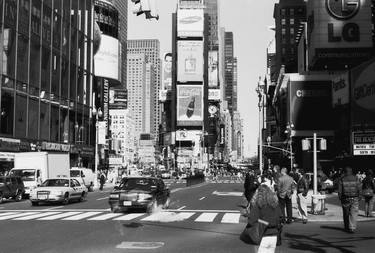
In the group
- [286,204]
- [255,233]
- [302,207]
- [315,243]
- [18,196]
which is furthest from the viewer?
[18,196]

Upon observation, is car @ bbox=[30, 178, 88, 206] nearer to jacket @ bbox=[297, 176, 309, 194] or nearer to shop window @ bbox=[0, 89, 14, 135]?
jacket @ bbox=[297, 176, 309, 194]

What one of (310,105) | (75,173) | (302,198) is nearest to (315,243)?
(302,198)

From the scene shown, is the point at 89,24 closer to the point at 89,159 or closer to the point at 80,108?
the point at 80,108

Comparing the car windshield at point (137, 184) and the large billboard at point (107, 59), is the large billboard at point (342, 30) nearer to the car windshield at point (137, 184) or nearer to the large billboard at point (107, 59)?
the large billboard at point (107, 59)

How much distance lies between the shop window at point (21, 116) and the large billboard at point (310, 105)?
54.0 m

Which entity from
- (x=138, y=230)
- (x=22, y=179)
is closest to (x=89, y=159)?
(x=22, y=179)

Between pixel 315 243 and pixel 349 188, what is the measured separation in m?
2.92

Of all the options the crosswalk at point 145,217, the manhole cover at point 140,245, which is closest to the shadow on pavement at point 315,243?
the manhole cover at point 140,245

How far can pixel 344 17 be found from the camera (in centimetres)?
9638

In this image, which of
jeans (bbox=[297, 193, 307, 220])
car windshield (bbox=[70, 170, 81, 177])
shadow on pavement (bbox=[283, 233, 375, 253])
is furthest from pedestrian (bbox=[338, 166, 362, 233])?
car windshield (bbox=[70, 170, 81, 177])

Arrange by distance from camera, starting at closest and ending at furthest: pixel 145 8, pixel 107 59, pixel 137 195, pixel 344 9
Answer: pixel 145 8 → pixel 137 195 → pixel 344 9 → pixel 107 59

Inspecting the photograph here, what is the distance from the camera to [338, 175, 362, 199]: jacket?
14.8 metres

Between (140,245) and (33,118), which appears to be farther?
(33,118)

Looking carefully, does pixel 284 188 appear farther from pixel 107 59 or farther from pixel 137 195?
pixel 107 59
